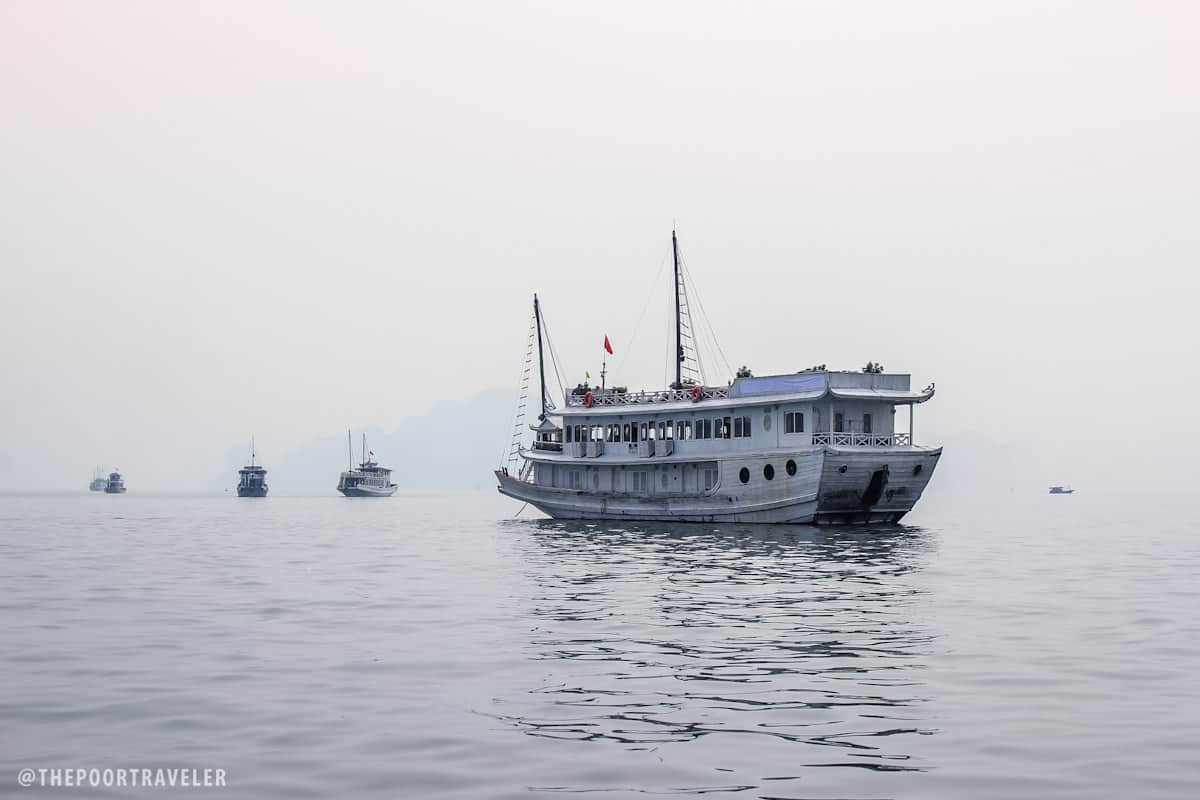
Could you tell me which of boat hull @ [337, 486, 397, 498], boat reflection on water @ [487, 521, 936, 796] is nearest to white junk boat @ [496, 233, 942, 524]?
boat reflection on water @ [487, 521, 936, 796]

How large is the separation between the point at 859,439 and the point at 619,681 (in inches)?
1430

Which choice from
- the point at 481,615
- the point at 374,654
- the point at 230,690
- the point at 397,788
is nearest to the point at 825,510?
the point at 481,615

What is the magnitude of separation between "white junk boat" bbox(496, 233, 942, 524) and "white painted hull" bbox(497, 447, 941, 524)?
51 millimetres

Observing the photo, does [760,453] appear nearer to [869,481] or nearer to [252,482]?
[869,481]

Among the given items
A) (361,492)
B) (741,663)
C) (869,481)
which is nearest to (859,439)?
(869,481)

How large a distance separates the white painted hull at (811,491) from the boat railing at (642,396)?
3779 mm

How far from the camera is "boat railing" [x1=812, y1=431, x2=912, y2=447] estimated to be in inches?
1945

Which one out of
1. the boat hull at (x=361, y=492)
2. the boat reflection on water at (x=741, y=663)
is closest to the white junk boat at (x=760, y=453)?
the boat reflection on water at (x=741, y=663)

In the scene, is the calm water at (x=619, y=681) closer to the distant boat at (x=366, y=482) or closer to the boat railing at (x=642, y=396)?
the boat railing at (x=642, y=396)

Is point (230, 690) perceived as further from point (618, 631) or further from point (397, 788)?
point (618, 631)

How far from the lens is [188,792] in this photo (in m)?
10.7

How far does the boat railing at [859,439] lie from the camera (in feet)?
162

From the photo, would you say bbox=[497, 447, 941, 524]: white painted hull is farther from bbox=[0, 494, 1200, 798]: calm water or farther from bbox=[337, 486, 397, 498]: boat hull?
bbox=[337, 486, 397, 498]: boat hull

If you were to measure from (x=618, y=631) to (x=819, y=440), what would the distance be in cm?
3057
